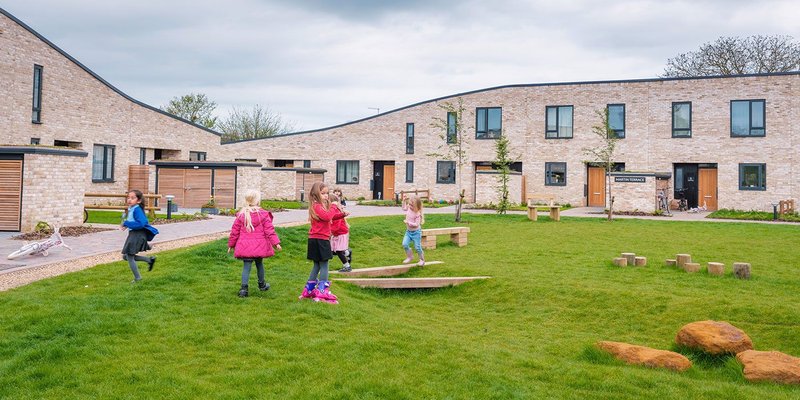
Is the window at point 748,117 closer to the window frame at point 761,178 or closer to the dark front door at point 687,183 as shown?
the window frame at point 761,178

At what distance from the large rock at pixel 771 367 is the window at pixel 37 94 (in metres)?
27.3

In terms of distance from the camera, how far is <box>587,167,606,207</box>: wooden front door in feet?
117

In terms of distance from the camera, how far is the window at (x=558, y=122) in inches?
1449

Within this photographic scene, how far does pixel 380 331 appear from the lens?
7.28m

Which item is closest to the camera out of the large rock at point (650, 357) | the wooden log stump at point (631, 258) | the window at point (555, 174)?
the large rock at point (650, 357)

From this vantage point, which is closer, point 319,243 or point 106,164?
point 319,243

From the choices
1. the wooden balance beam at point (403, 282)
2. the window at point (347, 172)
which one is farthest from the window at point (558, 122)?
the wooden balance beam at point (403, 282)

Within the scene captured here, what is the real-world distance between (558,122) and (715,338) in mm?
31400

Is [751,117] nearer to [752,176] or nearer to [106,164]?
[752,176]

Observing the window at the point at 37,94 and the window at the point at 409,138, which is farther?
the window at the point at 409,138

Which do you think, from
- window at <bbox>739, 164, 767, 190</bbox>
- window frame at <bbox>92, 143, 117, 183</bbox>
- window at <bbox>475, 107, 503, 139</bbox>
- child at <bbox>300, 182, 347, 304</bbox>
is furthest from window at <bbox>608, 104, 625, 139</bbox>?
child at <bbox>300, 182, 347, 304</bbox>

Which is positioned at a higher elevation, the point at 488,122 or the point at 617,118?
the point at 488,122

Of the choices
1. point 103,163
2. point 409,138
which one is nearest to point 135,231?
point 103,163

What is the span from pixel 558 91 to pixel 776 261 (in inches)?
975
